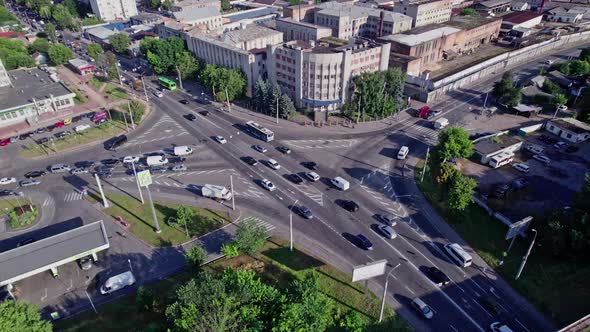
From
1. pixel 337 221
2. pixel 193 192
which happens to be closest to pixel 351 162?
pixel 337 221

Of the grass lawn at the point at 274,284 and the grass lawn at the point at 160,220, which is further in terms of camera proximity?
the grass lawn at the point at 160,220

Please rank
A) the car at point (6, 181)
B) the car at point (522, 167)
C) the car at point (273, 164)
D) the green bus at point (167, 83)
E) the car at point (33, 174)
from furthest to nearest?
the green bus at point (167, 83) < the car at point (273, 164) < the car at point (33, 174) < the car at point (522, 167) < the car at point (6, 181)

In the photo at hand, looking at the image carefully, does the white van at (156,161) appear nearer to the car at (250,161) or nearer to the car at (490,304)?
the car at (250,161)

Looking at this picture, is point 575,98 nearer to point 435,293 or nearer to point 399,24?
point 399,24

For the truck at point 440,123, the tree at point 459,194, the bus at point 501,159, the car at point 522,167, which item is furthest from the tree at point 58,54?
the car at point 522,167

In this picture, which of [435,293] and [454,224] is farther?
[454,224]

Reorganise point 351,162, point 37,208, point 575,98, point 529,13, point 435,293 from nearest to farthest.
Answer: point 435,293 → point 37,208 → point 351,162 → point 575,98 → point 529,13

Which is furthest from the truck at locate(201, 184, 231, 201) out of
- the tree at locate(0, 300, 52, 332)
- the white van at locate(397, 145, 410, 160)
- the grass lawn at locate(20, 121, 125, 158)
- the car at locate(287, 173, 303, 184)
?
the grass lawn at locate(20, 121, 125, 158)
